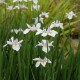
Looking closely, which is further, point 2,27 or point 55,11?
point 55,11

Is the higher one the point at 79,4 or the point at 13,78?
the point at 79,4

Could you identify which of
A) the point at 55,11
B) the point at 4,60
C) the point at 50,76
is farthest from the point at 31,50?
the point at 55,11

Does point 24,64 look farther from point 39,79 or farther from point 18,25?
point 18,25

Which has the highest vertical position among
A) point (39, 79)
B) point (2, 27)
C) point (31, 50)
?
point (2, 27)

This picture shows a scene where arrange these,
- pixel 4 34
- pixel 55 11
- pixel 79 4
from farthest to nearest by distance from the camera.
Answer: pixel 79 4, pixel 55 11, pixel 4 34

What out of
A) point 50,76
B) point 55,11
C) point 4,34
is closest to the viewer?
point 50,76

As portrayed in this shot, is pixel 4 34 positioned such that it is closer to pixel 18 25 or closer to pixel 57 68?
pixel 18 25

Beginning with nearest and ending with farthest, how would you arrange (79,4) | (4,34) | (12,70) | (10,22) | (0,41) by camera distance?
(12,70)
(0,41)
(4,34)
(10,22)
(79,4)

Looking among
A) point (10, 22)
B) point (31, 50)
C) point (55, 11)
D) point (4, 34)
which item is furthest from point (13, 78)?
point (55, 11)

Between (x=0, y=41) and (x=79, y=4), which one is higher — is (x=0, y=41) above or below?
below
